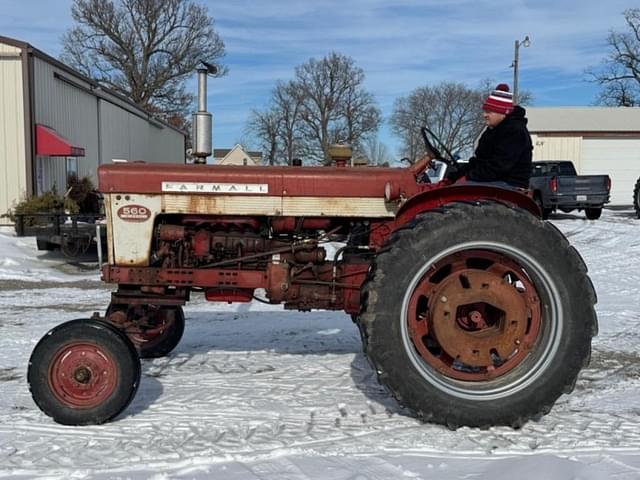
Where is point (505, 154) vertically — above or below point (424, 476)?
above

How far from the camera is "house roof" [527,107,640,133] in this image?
28969 mm

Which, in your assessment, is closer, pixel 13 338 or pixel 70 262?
pixel 13 338

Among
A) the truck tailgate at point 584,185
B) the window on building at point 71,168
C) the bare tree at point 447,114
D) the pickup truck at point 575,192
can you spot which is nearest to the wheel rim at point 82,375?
the pickup truck at point 575,192

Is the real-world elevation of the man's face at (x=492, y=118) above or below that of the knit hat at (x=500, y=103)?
below

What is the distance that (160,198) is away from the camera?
412 cm

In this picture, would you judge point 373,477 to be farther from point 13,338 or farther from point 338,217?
point 13,338

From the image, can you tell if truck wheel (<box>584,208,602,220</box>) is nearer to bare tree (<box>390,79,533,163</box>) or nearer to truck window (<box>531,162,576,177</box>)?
truck window (<box>531,162,576,177</box>)

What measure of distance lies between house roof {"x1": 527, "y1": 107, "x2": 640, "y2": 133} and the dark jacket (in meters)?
26.2

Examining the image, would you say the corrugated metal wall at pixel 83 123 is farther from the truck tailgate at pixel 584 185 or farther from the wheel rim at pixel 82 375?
the truck tailgate at pixel 584 185

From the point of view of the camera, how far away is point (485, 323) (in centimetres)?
387

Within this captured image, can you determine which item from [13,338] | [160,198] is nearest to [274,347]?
[160,198]

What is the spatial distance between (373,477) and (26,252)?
36.1 ft

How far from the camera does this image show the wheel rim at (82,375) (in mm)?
3732

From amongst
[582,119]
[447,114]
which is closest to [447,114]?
[447,114]
